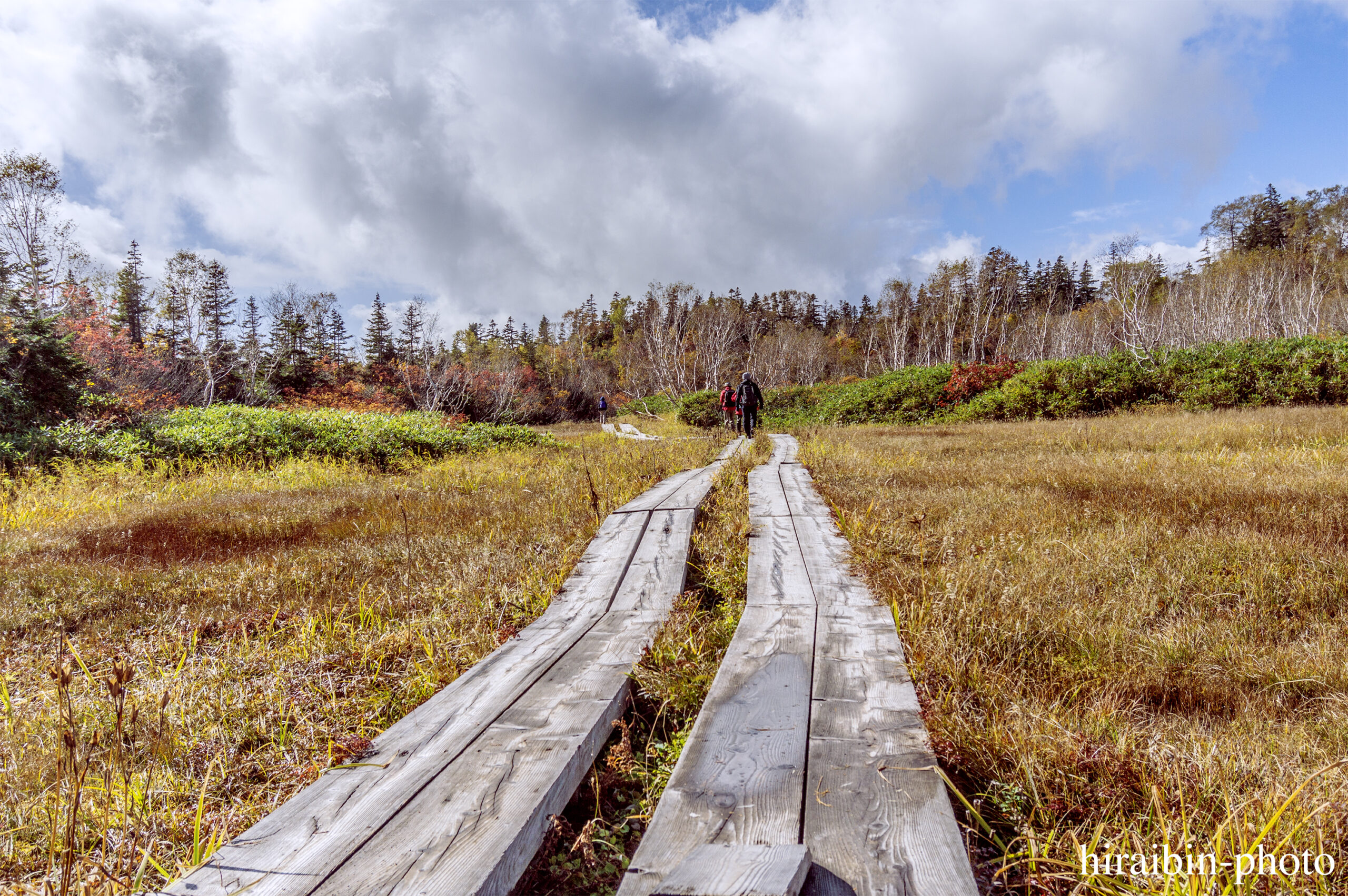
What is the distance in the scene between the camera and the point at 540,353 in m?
59.6

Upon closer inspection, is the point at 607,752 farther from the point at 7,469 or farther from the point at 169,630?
the point at 7,469

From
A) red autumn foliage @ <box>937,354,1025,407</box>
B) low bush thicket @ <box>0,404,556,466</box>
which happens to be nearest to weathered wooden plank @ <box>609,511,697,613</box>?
low bush thicket @ <box>0,404,556,466</box>

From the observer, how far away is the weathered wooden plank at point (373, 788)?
127 cm

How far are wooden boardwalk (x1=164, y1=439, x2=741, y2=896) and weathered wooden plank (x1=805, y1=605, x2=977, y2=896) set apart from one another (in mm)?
724

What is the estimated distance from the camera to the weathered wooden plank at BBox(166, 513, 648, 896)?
4.17 ft

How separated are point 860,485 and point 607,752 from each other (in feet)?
17.1

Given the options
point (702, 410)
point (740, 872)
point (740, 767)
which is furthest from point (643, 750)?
point (702, 410)

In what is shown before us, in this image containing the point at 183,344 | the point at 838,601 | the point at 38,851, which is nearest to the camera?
the point at 38,851

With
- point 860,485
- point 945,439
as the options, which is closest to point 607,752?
point 860,485

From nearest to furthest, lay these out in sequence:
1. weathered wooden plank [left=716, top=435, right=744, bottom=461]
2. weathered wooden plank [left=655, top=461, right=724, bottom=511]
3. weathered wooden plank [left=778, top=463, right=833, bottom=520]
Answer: weathered wooden plank [left=778, top=463, right=833, bottom=520], weathered wooden plank [left=655, top=461, right=724, bottom=511], weathered wooden plank [left=716, top=435, right=744, bottom=461]

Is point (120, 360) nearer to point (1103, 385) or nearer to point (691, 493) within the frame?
point (691, 493)

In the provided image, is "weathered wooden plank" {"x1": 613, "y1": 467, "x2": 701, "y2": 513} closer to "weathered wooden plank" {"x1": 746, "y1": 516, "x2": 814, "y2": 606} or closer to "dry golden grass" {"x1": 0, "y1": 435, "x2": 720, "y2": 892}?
"dry golden grass" {"x1": 0, "y1": 435, "x2": 720, "y2": 892}

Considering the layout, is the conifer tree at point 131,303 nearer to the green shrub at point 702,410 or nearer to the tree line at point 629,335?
the tree line at point 629,335

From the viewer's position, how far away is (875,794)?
1.50 m
